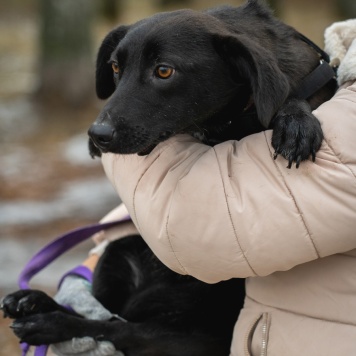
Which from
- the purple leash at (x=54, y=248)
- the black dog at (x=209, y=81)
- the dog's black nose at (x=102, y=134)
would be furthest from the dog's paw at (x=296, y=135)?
the purple leash at (x=54, y=248)

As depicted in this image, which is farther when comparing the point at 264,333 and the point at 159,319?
the point at 159,319

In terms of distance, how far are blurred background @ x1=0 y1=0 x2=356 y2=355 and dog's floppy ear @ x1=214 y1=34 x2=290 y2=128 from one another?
3.56ft

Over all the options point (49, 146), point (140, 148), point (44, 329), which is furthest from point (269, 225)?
point (49, 146)

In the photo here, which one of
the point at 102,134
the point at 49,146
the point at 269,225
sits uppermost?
the point at 102,134

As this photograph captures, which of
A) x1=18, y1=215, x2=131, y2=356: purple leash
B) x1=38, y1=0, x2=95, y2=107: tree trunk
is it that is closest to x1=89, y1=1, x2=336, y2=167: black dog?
x1=18, y1=215, x2=131, y2=356: purple leash

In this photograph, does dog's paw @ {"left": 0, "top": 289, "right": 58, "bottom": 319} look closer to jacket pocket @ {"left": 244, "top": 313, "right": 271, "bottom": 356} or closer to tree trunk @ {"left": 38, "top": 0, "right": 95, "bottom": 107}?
jacket pocket @ {"left": 244, "top": 313, "right": 271, "bottom": 356}

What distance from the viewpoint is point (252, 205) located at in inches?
86.4

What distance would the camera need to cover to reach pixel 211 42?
8.35ft

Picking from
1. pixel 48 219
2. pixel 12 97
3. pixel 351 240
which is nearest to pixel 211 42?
pixel 351 240

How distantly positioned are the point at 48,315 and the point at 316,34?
39.9 feet

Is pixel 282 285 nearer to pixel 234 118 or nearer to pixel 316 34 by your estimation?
pixel 234 118

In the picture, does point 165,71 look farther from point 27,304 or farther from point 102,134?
point 27,304

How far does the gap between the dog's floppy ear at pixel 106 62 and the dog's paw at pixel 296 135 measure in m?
0.86

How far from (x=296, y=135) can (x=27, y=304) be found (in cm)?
133
